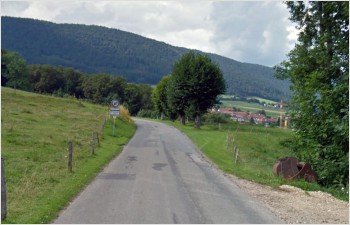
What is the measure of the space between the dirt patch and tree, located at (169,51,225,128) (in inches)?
1638

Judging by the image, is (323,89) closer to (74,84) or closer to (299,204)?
(299,204)

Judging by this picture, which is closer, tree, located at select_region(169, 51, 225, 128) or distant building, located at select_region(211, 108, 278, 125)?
tree, located at select_region(169, 51, 225, 128)

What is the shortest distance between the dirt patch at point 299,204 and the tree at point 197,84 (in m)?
41.6

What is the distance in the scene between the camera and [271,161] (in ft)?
103

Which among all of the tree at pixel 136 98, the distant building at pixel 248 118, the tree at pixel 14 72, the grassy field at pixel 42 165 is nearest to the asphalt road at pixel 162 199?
the grassy field at pixel 42 165

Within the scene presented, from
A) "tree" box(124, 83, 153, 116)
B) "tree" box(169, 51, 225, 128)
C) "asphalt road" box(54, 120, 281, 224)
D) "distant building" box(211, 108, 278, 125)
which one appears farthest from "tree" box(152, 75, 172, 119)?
"asphalt road" box(54, 120, 281, 224)

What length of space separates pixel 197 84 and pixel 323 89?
3924 centimetres

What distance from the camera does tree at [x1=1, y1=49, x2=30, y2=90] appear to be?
108 meters

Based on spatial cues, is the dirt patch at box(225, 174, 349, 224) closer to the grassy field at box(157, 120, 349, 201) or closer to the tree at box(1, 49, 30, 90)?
the grassy field at box(157, 120, 349, 201)

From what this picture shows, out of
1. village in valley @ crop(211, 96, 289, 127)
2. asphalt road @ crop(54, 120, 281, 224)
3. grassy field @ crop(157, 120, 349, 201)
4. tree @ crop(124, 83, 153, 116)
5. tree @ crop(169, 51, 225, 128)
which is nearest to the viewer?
asphalt road @ crop(54, 120, 281, 224)

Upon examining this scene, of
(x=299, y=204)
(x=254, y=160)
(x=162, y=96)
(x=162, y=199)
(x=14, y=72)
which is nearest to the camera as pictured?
(x=162, y=199)

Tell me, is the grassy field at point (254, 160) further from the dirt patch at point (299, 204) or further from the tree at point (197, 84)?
the tree at point (197, 84)

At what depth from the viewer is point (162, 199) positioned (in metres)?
13.2

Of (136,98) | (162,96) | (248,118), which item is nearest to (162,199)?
(162,96)
